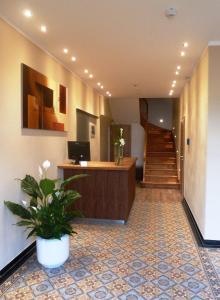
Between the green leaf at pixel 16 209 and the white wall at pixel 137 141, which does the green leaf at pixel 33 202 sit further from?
the white wall at pixel 137 141

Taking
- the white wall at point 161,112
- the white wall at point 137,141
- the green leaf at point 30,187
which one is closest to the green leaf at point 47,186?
the green leaf at point 30,187

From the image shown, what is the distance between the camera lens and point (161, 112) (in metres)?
12.5

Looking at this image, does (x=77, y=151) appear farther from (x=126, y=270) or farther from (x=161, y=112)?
(x=161, y=112)

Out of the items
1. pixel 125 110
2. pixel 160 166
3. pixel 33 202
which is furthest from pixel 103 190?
pixel 125 110

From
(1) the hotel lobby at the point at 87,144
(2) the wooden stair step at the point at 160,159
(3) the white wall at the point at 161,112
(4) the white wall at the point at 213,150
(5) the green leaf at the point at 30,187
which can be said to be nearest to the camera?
(1) the hotel lobby at the point at 87,144

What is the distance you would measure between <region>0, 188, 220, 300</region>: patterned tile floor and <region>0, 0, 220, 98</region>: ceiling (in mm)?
2871

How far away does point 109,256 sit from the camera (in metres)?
3.59

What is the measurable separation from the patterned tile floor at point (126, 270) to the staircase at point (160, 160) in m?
3.87

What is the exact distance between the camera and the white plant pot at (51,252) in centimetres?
312

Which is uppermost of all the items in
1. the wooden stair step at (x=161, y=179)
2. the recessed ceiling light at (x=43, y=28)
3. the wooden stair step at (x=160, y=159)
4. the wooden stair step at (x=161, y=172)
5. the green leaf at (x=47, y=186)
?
the recessed ceiling light at (x=43, y=28)

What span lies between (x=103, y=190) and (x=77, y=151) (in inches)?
34.9

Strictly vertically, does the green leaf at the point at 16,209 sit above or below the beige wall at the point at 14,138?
below

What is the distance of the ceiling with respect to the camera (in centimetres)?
280

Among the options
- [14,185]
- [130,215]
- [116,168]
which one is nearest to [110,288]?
[14,185]
